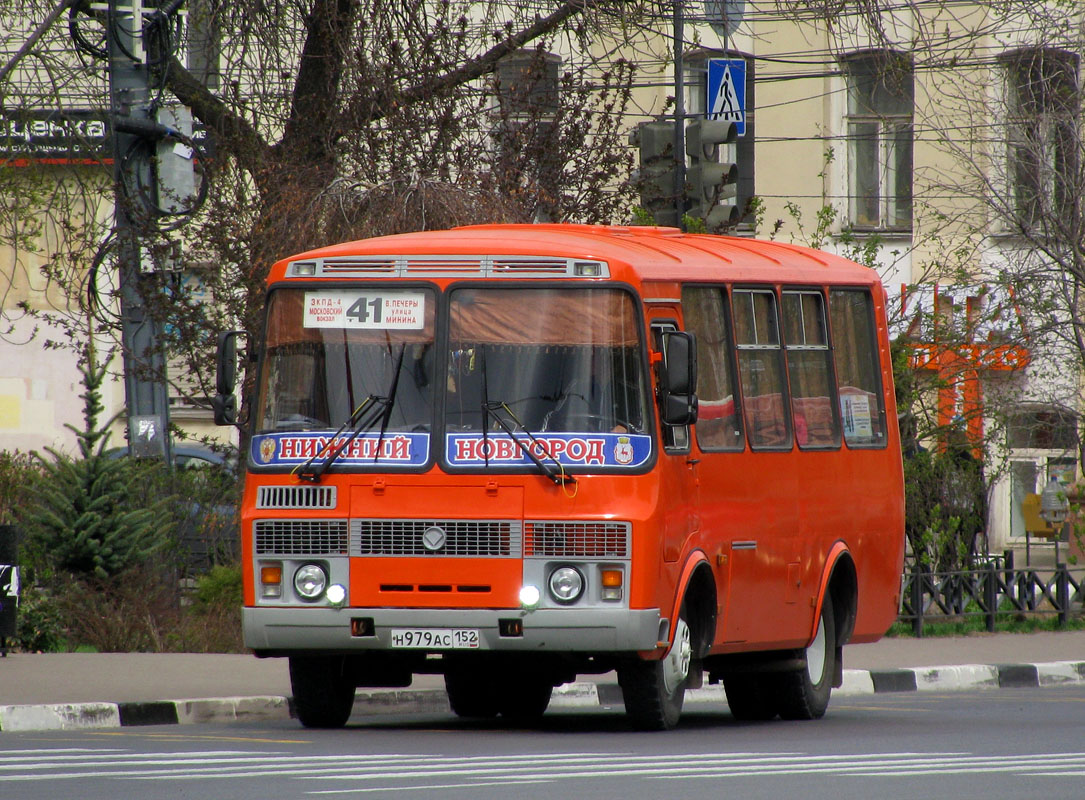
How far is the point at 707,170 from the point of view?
16047 millimetres

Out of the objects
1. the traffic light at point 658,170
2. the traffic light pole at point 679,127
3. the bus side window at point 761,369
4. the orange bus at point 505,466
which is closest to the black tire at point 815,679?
the orange bus at point 505,466

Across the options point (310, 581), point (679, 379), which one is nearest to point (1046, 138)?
point (679, 379)

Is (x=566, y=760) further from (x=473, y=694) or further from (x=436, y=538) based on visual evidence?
(x=473, y=694)

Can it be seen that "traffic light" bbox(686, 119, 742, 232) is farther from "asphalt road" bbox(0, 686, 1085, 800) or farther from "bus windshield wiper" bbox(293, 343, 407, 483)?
"bus windshield wiper" bbox(293, 343, 407, 483)

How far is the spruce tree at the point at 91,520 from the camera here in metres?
15.8

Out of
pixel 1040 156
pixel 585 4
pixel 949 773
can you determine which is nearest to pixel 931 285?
pixel 1040 156

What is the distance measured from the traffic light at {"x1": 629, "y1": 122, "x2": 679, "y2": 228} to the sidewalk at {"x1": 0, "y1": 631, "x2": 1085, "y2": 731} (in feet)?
13.4

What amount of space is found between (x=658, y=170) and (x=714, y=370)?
6.07 metres

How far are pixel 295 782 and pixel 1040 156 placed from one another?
47.9 feet

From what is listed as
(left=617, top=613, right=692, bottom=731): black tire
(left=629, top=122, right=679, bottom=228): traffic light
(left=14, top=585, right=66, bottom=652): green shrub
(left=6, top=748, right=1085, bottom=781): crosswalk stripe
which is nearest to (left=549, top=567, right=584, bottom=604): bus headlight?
(left=617, top=613, right=692, bottom=731): black tire

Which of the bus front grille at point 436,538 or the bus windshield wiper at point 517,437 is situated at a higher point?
the bus windshield wiper at point 517,437

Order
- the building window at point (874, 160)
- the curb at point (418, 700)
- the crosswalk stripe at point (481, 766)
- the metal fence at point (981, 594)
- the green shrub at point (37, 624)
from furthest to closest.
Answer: the building window at point (874, 160) → the metal fence at point (981, 594) → the green shrub at point (37, 624) → the curb at point (418, 700) → the crosswalk stripe at point (481, 766)

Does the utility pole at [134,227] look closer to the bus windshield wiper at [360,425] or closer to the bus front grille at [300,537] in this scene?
the bus front grille at [300,537]

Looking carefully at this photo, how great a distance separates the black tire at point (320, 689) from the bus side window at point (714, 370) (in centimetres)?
238
